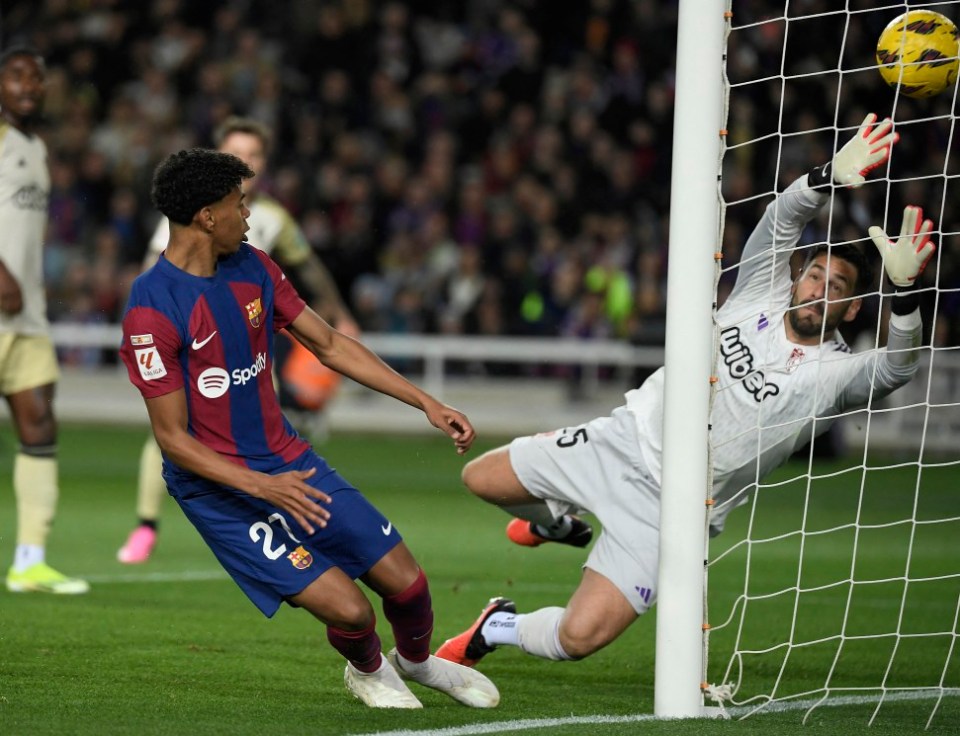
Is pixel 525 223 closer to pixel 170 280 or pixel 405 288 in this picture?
pixel 405 288

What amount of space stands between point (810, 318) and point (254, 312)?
1.91 m

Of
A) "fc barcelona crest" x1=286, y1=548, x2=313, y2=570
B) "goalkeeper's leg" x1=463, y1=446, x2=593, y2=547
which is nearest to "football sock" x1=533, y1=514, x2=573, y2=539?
"goalkeeper's leg" x1=463, y1=446, x2=593, y2=547

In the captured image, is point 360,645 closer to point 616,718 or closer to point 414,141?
point 616,718

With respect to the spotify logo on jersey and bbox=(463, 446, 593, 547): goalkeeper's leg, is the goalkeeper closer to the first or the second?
bbox=(463, 446, 593, 547): goalkeeper's leg

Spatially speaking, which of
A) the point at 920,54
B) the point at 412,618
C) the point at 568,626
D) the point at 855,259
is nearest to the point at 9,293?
the point at 412,618

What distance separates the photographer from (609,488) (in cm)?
534

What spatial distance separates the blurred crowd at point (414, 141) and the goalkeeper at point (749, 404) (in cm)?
1056

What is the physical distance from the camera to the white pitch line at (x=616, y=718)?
14.6 feet

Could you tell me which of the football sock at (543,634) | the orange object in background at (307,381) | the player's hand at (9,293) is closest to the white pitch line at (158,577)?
the player's hand at (9,293)

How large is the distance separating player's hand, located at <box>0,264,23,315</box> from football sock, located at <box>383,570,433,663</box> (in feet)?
10.1

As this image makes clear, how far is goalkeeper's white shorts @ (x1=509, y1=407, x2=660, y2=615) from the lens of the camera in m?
5.12

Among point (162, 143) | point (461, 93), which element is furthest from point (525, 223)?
point (162, 143)

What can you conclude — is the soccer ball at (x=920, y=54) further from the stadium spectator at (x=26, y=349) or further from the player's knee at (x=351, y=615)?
the stadium spectator at (x=26, y=349)

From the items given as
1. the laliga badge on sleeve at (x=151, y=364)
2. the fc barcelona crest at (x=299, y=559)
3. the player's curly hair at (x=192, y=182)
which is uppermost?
the player's curly hair at (x=192, y=182)
